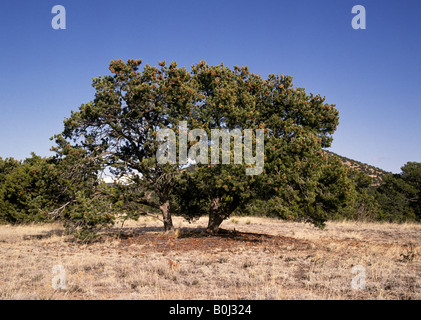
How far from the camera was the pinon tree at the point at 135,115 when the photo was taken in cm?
1513

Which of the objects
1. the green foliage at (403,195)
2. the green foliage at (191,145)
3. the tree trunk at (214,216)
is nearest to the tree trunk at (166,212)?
the green foliage at (191,145)

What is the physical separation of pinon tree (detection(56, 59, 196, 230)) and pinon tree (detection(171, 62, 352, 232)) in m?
1.25

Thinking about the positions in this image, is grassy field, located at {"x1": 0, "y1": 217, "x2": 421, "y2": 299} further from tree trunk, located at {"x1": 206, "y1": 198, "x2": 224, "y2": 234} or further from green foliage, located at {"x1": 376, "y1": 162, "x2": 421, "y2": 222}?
green foliage, located at {"x1": 376, "y1": 162, "x2": 421, "y2": 222}

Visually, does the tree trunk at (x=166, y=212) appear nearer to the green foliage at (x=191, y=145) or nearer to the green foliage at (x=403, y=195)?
the green foliage at (x=191, y=145)

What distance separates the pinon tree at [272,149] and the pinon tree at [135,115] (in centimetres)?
125

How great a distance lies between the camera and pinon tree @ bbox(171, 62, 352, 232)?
43.9ft

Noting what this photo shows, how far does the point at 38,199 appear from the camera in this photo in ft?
46.8

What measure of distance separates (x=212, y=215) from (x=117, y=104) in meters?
8.12

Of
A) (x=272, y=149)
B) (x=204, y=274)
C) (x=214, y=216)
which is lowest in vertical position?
(x=204, y=274)

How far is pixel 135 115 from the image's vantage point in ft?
53.2

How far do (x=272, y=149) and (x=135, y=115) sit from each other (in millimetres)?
7492

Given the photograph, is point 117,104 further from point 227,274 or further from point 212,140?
point 227,274

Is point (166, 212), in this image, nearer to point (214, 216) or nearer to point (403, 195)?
point (214, 216)

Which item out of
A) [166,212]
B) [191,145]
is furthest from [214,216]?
[191,145]
